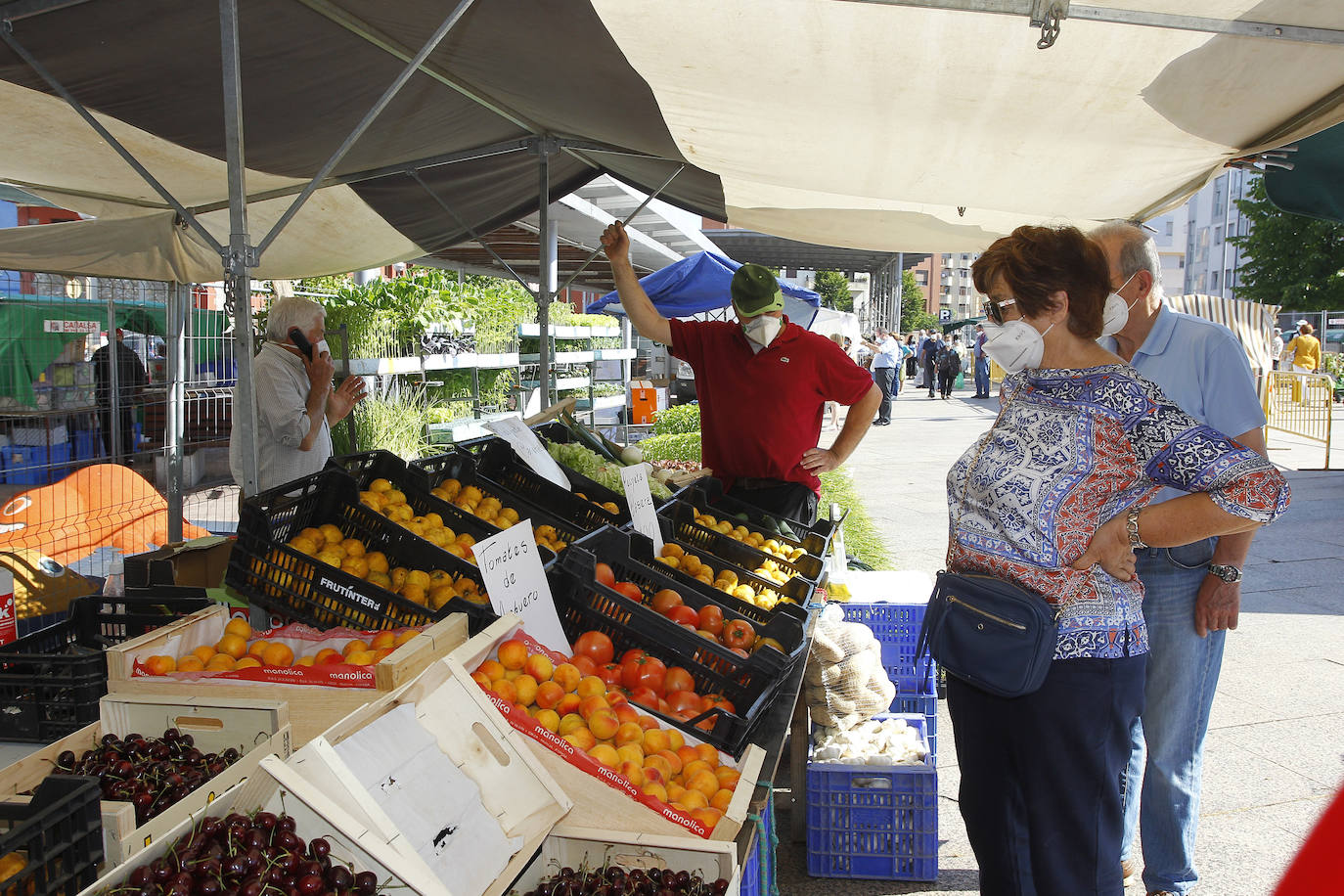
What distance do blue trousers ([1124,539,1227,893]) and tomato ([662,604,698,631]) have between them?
1.46m

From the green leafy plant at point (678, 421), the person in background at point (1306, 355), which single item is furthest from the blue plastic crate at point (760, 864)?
the person in background at point (1306, 355)

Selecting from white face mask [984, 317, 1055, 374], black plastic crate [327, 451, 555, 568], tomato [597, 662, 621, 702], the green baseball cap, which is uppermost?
the green baseball cap

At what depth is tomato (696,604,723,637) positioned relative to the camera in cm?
309

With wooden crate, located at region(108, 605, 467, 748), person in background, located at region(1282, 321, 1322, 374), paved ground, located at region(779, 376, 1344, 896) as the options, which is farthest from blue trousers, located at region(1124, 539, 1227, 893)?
person in background, located at region(1282, 321, 1322, 374)

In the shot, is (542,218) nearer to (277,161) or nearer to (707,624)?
(277,161)

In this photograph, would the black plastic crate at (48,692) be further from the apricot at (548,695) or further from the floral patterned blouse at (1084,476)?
the floral patterned blouse at (1084,476)

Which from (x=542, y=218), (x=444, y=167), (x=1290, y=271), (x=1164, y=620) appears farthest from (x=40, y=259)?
(x=1290, y=271)

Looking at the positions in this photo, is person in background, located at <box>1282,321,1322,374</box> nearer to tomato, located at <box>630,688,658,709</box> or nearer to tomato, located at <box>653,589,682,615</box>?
tomato, located at <box>653,589,682,615</box>

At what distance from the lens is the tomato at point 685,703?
104 inches

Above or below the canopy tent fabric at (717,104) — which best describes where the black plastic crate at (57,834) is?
below

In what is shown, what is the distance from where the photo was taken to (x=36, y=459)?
612 cm

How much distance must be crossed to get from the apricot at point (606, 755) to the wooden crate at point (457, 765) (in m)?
0.18

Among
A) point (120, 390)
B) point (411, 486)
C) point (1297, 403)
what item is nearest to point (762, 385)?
point (411, 486)

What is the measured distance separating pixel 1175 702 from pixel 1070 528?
4.31ft
